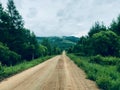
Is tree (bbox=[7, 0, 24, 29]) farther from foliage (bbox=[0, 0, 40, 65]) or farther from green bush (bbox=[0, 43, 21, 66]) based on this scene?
green bush (bbox=[0, 43, 21, 66])

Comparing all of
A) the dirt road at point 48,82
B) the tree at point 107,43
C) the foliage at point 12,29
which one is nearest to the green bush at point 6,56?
the foliage at point 12,29

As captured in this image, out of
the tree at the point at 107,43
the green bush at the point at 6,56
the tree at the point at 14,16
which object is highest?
the tree at the point at 14,16

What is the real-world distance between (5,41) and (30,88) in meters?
55.3

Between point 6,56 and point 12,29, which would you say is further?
point 12,29

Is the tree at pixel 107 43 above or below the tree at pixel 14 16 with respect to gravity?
below

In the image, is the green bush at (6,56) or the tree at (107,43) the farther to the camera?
the tree at (107,43)

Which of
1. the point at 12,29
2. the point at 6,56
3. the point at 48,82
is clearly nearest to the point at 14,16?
the point at 12,29

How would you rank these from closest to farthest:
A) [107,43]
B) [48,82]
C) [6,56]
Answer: [48,82]
[6,56]
[107,43]

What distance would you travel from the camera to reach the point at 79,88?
17609 mm

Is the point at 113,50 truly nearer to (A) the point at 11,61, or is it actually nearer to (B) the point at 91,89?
(A) the point at 11,61

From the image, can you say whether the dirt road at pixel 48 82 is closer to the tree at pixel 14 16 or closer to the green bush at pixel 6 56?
the green bush at pixel 6 56

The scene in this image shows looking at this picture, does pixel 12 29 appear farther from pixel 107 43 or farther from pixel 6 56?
pixel 107 43

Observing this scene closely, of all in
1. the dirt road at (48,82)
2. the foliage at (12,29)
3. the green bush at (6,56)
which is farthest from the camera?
the foliage at (12,29)

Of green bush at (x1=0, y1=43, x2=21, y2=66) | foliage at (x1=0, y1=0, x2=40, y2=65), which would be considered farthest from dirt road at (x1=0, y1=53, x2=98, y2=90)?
foliage at (x1=0, y1=0, x2=40, y2=65)
